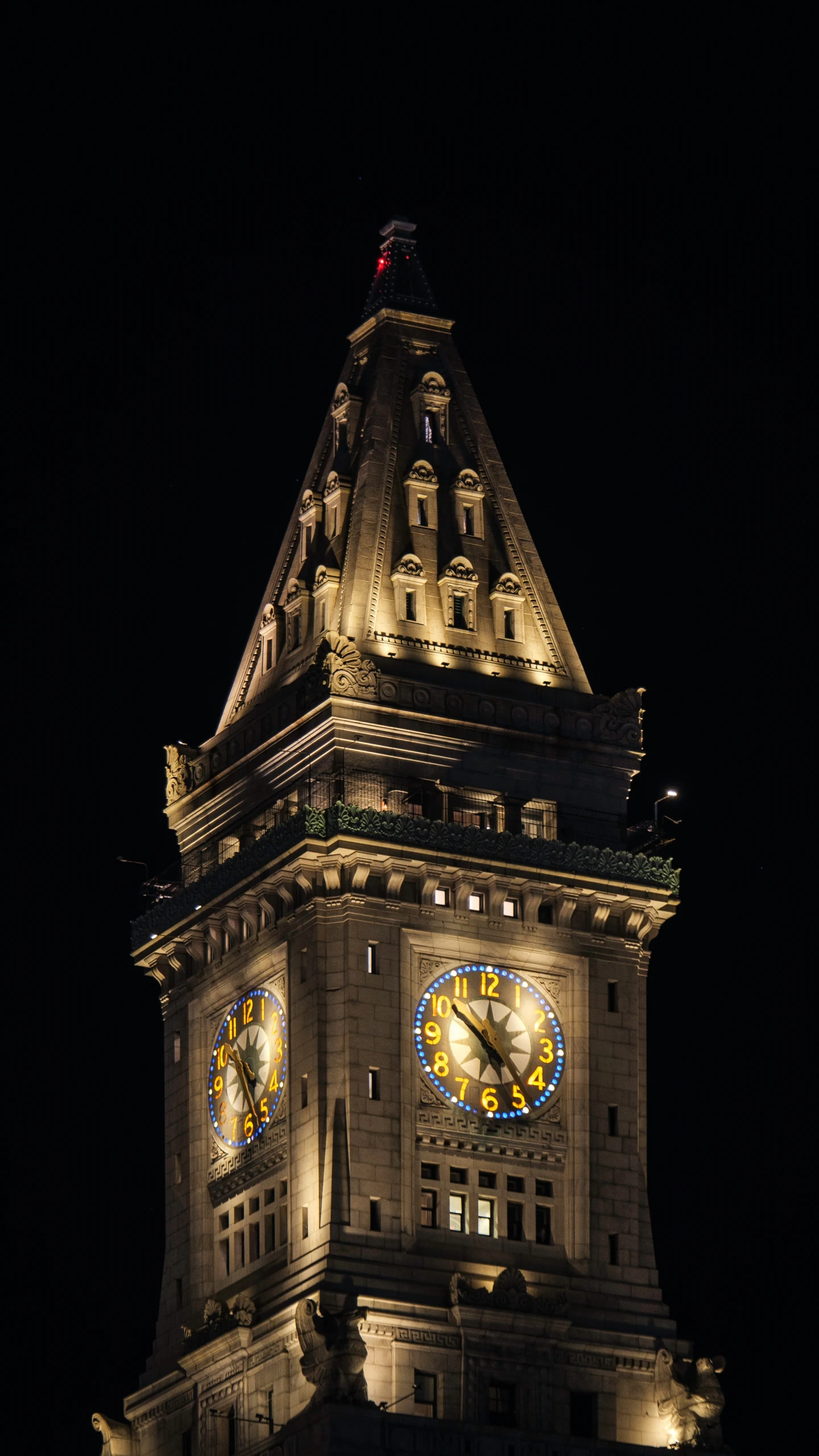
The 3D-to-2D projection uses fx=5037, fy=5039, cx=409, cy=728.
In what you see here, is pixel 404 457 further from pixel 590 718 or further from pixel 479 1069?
pixel 479 1069

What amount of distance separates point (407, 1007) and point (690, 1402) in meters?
13.5

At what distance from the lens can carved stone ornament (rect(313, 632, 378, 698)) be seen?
142875 mm

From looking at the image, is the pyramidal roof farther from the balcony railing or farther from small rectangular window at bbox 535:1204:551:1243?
small rectangular window at bbox 535:1204:551:1243

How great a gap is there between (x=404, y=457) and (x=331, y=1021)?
19182mm

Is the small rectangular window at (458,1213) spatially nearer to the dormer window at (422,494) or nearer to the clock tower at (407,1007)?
the clock tower at (407,1007)

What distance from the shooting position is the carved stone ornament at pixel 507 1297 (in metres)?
137

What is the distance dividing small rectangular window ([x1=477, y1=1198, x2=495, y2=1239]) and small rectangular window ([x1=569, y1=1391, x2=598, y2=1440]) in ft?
16.4

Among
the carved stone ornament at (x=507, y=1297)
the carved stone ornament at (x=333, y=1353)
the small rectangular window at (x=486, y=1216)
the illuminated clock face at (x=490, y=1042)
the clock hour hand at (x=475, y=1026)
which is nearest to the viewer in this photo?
the carved stone ornament at (x=333, y=1353)

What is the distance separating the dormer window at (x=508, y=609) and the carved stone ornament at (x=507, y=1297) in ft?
65.0

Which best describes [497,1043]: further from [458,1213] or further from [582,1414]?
[582,1414]

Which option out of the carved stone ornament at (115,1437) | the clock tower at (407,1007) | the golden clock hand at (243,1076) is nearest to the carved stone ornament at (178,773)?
the clock tower at (407,1007)

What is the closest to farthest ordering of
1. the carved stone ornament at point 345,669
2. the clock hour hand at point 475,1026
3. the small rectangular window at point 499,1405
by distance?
the small rectangular window at point 499,1405 → the clock hour hand at point 475,1026 → the carved stone ornament at point 345,669

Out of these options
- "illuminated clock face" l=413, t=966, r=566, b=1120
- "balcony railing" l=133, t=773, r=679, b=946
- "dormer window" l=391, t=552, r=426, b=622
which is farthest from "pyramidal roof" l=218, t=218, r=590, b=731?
"illuminated clock face" l=413, t=966, r=566, b=1120

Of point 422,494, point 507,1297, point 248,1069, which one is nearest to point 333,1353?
point 507,1297
